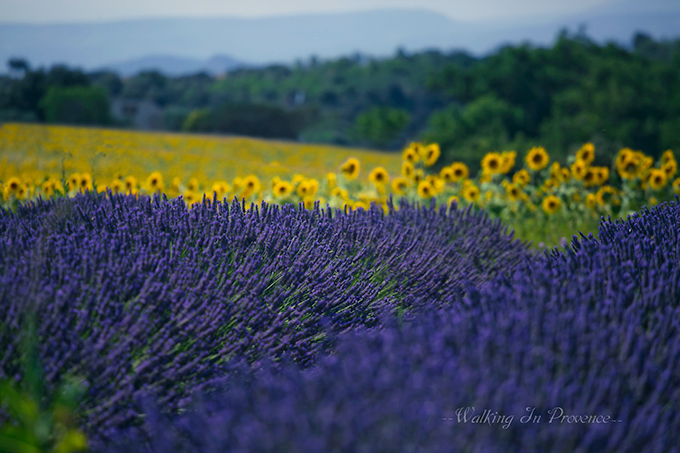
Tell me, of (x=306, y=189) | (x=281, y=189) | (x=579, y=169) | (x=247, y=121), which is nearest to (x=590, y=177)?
(x=579, y=169)

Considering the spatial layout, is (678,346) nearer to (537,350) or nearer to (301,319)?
(537,350)

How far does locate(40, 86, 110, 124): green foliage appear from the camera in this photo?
10.6 meters

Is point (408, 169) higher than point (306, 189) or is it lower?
higher

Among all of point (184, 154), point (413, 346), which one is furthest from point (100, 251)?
point (184, 154)

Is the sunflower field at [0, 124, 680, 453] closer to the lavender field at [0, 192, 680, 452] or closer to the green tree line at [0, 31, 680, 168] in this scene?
the lavender field at [0, 192, 680, 452]

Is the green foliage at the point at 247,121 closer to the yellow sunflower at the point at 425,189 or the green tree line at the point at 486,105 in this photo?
the green tree line at the point at 486,105

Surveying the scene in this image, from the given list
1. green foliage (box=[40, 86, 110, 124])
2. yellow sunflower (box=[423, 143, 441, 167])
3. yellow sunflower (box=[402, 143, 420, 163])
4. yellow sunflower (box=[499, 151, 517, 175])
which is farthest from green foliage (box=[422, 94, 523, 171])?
yellow sunflower (box=[402, 143, 420, 163])

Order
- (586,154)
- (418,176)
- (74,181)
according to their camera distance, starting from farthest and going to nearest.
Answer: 1. (586,154)
2. (418,176)
3. (74,181)

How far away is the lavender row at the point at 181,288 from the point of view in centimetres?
184

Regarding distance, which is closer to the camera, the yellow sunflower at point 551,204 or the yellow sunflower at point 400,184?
the yellow sunflower at point 551,204

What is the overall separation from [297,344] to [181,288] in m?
0.51

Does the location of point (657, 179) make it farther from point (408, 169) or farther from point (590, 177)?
point (408, 169)

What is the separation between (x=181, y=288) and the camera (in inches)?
83.1

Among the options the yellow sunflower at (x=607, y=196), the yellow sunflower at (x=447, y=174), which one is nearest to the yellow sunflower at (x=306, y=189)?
the yellow sunflower at (x=447, y=174)
